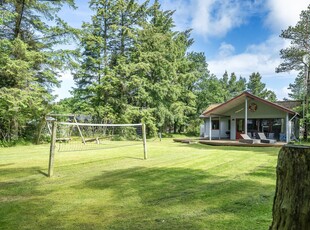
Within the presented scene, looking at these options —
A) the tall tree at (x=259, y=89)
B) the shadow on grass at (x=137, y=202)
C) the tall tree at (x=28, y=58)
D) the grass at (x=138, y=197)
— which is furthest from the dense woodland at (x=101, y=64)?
the tall tree at (x=259, y=89)

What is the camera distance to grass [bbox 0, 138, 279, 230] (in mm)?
3727

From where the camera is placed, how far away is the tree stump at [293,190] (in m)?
2.02

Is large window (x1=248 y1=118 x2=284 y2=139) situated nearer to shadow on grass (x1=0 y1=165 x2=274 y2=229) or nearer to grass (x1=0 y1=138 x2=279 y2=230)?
grass (x1=0 y1=138 x2=279 y2=230)

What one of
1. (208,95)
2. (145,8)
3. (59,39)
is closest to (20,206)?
(59,39)

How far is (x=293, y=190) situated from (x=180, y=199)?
2.95 m

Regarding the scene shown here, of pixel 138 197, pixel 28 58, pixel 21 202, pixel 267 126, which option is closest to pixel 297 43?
pixel 267 126

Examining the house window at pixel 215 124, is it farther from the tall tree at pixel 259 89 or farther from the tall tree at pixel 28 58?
the tall tree at pixel 259 89

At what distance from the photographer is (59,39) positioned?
1778 cm

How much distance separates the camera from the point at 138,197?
5.00 metres

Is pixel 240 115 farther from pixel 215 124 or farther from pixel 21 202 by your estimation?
pixel 21 202

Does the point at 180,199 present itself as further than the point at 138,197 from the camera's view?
No

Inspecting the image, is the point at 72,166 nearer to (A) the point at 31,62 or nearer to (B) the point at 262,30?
(A) the point at 31,62

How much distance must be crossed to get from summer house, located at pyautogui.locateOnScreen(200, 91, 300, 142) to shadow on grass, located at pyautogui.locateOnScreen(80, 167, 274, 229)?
15196 mm

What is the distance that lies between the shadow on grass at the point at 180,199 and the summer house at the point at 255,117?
15.2m
